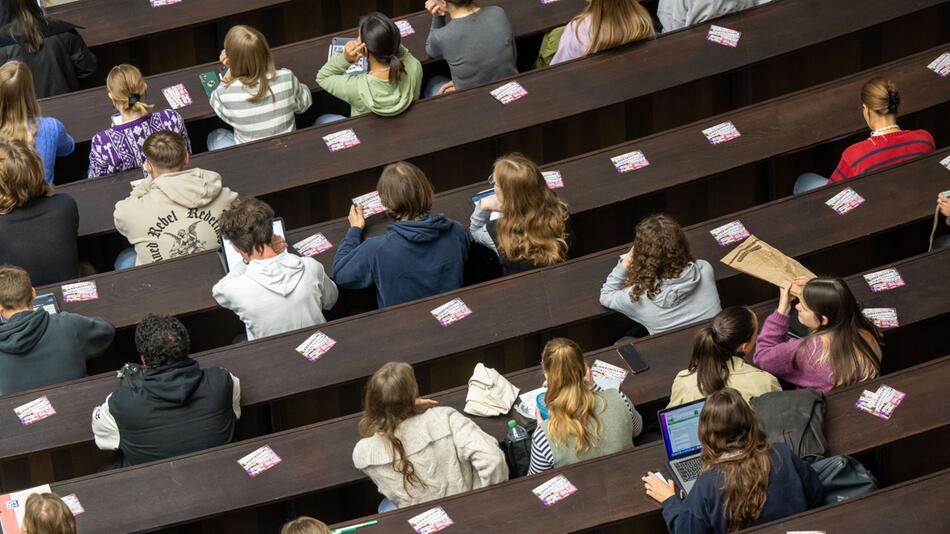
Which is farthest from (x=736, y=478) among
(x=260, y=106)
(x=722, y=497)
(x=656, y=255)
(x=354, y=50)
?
(x=260, y=106)

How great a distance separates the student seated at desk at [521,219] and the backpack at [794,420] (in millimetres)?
1174

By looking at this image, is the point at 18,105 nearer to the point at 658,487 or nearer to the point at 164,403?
the point at 164,403

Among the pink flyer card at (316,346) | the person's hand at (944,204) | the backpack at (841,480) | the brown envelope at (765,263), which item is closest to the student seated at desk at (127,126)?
the pink flyer card at (316,346)

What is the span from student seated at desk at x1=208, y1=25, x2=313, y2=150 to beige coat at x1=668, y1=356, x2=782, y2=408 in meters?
2.33

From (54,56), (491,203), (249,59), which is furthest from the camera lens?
(54,56)

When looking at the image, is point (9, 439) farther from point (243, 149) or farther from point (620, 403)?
point (620, 403)

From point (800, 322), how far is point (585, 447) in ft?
3.30

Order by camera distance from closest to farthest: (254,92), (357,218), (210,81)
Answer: (357,218) < (254,92) < (210,81)

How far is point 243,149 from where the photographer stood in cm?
585

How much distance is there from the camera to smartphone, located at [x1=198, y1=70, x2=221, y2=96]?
241 inches

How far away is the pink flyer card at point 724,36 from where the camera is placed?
6.16m

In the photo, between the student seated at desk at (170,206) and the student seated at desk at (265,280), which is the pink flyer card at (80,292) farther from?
the student seated at desk at (265,280)

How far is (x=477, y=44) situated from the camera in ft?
19.9

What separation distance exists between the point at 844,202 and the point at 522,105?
4.81 ft
